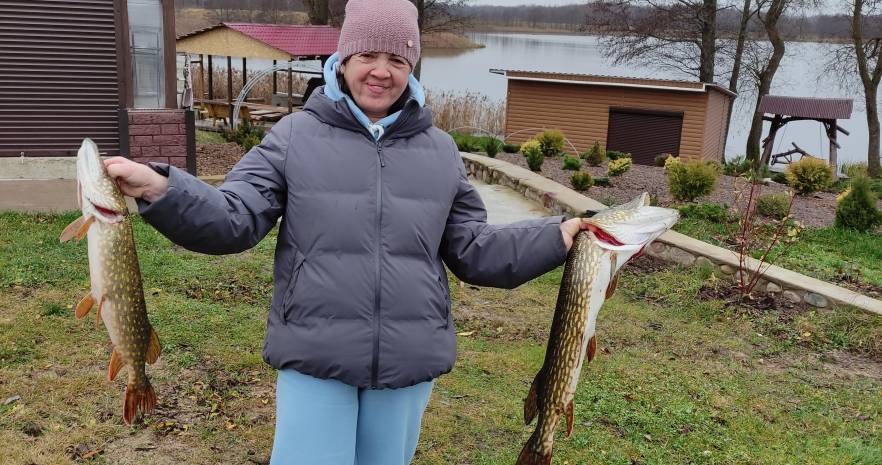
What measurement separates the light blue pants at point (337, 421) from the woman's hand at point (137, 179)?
67 centimetres

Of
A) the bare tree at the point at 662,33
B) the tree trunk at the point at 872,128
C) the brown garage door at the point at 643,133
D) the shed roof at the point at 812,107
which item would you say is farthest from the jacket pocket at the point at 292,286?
the bare tree at the point at 662,33

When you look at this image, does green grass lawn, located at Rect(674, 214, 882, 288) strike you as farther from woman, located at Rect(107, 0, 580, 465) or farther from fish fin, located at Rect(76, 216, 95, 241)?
fish fin, located at Rect(76, 216, 95, 241)

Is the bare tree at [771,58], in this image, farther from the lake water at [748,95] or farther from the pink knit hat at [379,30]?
the pink knit hat at [379,30]

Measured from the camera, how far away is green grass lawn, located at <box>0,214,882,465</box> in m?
4.41

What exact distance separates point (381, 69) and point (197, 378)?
3.17m

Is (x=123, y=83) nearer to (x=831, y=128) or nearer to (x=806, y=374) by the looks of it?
(x=806, y=374)

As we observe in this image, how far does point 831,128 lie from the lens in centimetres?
2308

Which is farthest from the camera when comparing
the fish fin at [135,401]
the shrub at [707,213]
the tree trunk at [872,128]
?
the tree trunk at [872,128]

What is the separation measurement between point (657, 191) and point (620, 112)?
458 inches

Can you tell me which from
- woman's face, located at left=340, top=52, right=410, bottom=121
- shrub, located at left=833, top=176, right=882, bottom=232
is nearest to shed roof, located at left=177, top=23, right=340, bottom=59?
shrub, located at left=833, top=176, right=882, bottom=232

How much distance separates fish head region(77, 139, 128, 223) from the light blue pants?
0.70 metres

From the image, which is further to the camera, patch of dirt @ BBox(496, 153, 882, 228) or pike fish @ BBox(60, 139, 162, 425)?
patch of dirt @ BBox(496, 153, 882, 228)

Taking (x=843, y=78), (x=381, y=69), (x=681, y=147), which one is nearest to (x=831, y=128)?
(x=681, y=147)

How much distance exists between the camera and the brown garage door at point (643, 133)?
75.8 ft
